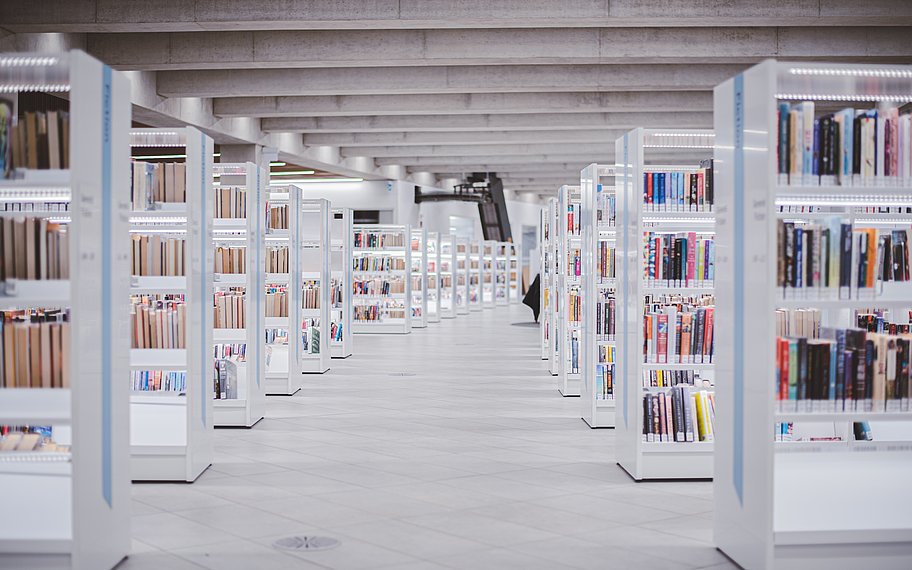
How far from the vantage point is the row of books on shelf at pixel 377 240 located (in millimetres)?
19125

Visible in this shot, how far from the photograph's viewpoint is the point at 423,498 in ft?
19.0

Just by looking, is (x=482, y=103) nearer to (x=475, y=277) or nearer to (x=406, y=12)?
(x=406, y=12)

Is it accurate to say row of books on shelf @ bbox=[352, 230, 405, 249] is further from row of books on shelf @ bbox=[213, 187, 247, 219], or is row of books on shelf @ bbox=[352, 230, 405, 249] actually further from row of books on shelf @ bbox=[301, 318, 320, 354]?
row of books on shelf @ bbox=[213, 187, 247, 219]

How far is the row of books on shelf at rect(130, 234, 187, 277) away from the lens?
6.20m

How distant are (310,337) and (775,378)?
885cm

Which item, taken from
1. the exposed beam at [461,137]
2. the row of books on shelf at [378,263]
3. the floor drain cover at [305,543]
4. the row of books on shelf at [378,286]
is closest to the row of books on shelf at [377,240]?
the row of books on shelf at [378,263]

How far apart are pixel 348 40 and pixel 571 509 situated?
7013mm

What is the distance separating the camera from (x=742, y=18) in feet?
30.8

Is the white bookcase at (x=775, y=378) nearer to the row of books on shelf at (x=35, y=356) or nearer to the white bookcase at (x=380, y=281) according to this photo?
the row of books on shelf at (x=35, y=356)

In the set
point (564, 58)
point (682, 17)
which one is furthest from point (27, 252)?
point (564, 58)

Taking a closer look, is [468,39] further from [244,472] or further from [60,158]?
[60,158]

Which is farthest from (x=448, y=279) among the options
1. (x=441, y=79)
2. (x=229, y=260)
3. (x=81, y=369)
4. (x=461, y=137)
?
(x=81, y=369)

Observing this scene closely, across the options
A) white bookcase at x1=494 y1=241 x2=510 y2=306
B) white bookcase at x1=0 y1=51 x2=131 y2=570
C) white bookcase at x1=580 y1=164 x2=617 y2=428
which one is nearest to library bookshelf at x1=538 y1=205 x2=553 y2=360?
white bookcase at x1=580 y1=164 x2=617 y2=428

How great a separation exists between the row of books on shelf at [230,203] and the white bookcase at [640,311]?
340 cm
